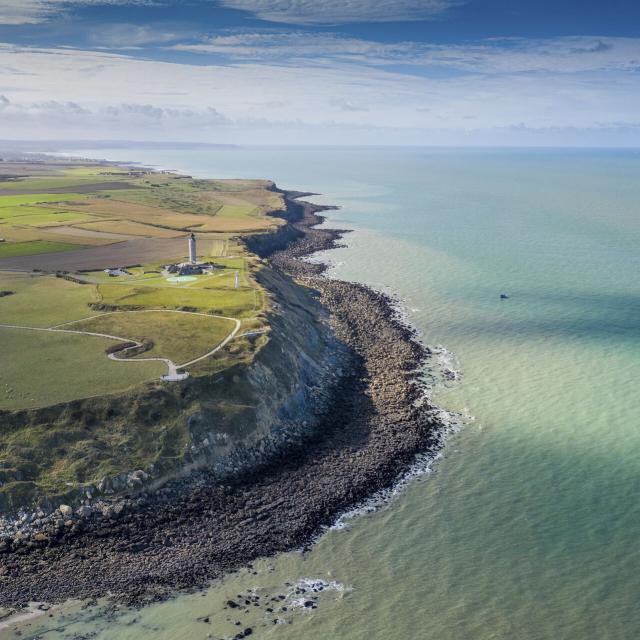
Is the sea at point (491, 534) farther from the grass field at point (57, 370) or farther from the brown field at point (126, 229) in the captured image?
the brown field at point (126, 229)

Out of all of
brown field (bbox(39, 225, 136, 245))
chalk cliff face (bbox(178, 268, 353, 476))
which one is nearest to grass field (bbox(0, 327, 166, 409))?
chalk cliff face (bbox(178, 268, 353, 476))

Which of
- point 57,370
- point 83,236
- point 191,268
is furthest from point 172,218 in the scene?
point 57,370

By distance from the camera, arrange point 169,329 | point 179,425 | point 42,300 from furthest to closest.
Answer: point 42,300 < point 169,329 < point 179,425

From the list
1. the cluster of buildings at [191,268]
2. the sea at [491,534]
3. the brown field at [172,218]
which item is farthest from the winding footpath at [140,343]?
the brown field at [172,218]

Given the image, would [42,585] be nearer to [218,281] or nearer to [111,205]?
[218,281]

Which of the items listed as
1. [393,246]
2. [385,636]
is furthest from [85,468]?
[393,246]

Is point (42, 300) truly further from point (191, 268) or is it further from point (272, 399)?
point (272, 399)

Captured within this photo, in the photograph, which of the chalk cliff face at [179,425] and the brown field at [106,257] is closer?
the chalk cliff face at [179,425]
